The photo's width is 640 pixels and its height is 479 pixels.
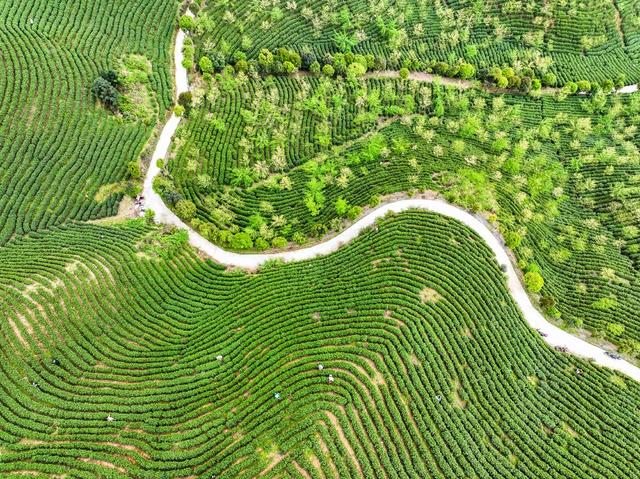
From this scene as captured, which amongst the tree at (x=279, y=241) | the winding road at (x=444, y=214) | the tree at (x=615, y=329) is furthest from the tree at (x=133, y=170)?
the tree at (x=615, y=329)

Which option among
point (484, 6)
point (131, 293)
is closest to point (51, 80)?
point (131, 293)

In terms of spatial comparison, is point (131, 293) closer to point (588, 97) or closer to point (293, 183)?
point (293, 183)

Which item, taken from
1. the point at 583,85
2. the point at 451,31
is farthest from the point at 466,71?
the point at 583,85

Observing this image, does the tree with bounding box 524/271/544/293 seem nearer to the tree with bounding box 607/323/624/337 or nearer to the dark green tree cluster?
the tree with bounding box 607/323/624/337

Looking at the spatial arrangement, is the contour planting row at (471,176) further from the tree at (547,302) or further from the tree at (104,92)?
the tree at (104,92)

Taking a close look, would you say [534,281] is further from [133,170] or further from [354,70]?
[133,170]

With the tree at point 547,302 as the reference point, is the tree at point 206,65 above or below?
above
